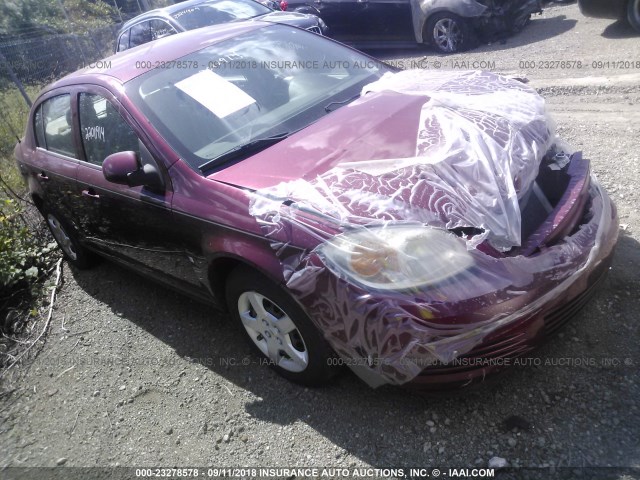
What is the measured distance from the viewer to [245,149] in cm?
282

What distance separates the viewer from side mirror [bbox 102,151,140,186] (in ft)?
9.20

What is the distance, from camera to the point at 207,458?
2.58 meters

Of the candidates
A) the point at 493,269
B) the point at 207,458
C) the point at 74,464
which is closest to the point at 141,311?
the point at 74,464

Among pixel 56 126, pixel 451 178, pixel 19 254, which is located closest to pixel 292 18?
pixel 56 126

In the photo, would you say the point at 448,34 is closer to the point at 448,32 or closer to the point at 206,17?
the point at 448,32

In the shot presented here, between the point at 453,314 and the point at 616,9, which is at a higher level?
the point at 453,314

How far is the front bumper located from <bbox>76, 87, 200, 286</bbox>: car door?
106cm

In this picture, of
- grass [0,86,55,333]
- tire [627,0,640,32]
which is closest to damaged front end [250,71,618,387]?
grass [0,86,55,333]

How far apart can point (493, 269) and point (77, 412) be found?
2.60 m

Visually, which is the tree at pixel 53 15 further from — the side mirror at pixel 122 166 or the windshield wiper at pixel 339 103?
the windshield wiper at pixel 339 103

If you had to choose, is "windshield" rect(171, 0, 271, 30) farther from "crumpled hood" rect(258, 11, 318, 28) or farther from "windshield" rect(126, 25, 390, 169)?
"windshield" rect(126, 25, 390, 169)

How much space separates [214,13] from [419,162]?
663 centimetres

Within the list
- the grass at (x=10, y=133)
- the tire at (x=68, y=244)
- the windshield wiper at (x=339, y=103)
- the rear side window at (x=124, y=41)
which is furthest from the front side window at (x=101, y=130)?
the rear side window at (x=124, y=41)

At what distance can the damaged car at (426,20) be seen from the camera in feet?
25.5
